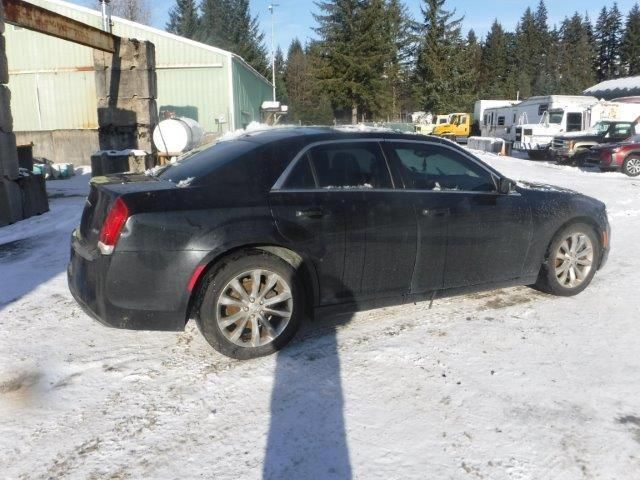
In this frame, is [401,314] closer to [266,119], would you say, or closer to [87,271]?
[87,271]

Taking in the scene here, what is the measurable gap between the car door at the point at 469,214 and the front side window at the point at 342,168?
24 cm

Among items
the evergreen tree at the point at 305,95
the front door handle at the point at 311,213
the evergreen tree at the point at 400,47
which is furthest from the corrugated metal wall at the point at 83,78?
the evergreen tree at the point at 400,47

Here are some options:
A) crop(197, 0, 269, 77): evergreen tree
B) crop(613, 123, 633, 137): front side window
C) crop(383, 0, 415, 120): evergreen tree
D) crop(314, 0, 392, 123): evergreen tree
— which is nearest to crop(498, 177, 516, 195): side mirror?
crop(613, 123, 633, 137): front side window

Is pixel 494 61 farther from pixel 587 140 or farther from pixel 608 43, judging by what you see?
pixel 587 140

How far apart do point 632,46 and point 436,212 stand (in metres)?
97.4

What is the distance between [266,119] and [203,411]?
34.1m

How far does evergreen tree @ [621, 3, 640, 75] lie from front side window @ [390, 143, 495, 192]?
94418mm

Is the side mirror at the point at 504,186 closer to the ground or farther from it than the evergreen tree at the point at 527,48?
closer to the ground

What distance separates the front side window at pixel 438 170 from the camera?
4.53 metres

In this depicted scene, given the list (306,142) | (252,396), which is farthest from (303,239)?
→ (252,396)

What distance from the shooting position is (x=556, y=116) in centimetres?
2541

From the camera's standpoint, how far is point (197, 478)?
9.00 ft

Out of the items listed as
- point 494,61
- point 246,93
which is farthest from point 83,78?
point 494,61

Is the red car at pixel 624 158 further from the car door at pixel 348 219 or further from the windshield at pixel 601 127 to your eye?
the car door at pixel 348 219
